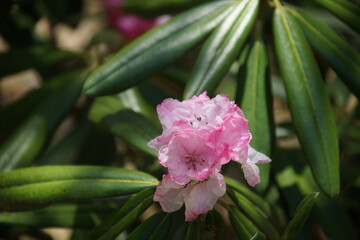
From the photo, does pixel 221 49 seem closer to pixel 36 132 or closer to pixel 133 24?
pixel 36 132

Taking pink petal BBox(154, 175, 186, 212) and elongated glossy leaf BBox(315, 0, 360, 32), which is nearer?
pink petal BBox(154, 175, 186, 212)

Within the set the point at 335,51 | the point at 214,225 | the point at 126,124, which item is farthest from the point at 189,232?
the point at 335,51

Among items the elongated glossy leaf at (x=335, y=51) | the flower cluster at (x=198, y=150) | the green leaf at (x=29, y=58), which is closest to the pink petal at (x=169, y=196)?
the flower cluster at (x=198, y=150)

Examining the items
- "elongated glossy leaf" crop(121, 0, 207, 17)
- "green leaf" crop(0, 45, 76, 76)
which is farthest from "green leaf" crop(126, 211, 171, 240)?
"green leaf" crop(0, 45, 76, 76)

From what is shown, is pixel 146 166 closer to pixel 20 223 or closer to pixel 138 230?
pixel 20 223

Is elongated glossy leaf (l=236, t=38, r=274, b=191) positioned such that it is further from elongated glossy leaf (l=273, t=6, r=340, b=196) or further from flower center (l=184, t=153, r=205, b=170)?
flower center (l=184, t=153, r=205, b=170)

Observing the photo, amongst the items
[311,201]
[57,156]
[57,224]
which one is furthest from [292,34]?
[57,156]
